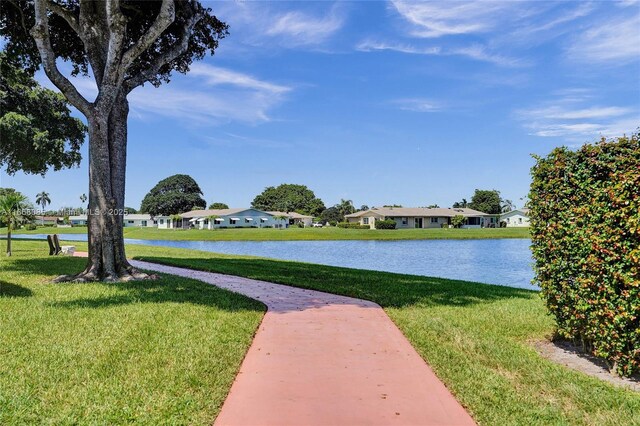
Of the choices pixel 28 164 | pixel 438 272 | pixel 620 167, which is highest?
pixel 28 164

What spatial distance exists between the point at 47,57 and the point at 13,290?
5.61 m

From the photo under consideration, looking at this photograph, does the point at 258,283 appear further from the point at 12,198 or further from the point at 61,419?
the point at 12,198

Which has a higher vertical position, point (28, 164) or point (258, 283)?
point (28, 164)

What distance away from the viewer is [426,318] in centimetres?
761

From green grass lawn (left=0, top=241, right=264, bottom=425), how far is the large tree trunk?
2181mm

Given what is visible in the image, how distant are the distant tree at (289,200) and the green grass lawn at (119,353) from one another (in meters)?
100

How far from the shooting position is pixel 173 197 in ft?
342

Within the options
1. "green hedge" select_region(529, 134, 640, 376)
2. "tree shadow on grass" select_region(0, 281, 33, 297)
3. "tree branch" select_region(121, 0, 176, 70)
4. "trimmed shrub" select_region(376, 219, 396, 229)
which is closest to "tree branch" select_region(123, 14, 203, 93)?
"tree branch" select_region(121, 0, 176, 70)

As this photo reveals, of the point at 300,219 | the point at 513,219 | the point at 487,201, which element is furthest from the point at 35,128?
the point at 487,201

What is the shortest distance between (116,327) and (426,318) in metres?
4.76

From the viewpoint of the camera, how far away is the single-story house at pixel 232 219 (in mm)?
82000

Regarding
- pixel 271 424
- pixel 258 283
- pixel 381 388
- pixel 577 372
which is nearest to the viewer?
pixel 271 424

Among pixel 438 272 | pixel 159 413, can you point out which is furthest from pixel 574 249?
pixel 438 272

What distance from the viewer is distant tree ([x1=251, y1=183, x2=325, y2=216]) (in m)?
112
